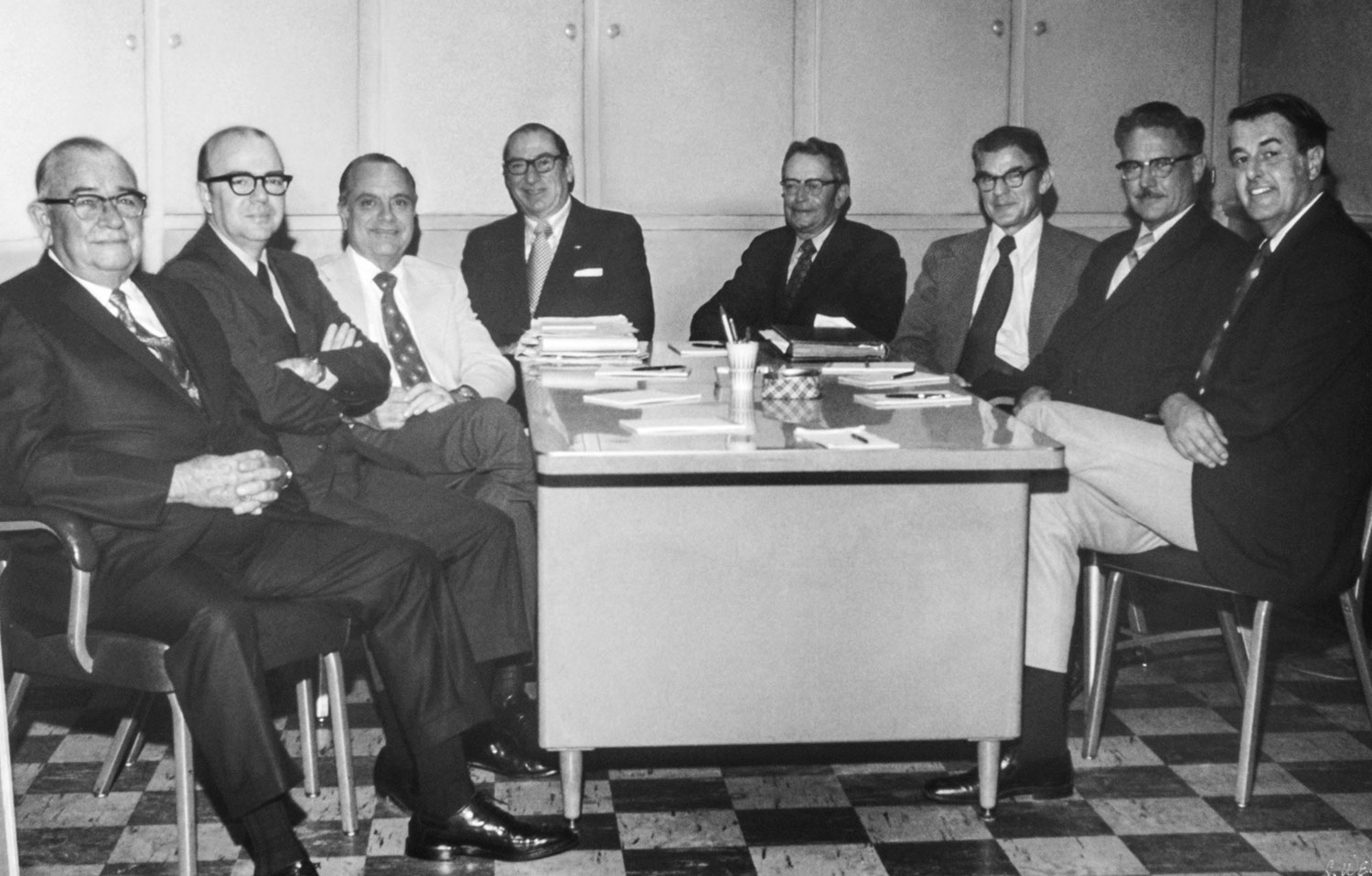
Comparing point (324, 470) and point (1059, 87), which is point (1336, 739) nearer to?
point (324, 470)

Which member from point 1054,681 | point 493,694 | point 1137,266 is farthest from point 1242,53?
point 493,694

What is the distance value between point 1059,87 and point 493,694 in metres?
3.37

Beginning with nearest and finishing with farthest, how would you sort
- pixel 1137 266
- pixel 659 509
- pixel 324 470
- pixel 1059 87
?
pixel 659 509
pixel 324 470
pixel 1137 266
pixel 1059 87

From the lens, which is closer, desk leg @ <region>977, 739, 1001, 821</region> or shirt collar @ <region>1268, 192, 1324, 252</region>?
desk leg @ <region>977, 739, 1001, 821</region>

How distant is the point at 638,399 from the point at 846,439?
658mm

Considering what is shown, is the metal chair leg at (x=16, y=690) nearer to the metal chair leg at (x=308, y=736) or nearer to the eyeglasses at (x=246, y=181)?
the metal chair leg at (x=308, y=736)

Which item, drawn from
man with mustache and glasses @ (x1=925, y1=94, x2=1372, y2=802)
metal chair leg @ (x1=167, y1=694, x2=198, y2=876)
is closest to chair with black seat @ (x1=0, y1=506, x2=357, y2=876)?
metal chair leg @ (x1=167, y1=694, x2=198, y2=876)

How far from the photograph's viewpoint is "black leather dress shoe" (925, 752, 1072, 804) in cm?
334

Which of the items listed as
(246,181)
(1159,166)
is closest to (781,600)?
(246,181)

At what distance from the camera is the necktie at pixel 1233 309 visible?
3592 millimetres

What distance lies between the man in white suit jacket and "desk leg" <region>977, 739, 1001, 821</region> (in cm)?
135

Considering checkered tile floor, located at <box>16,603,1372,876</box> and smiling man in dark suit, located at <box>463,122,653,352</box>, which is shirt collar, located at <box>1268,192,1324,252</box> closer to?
checkered tile floor, located at <box>16,603,1372,876</box>

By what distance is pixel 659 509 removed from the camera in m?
3.03

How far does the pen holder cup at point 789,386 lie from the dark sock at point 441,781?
980 millimetres
